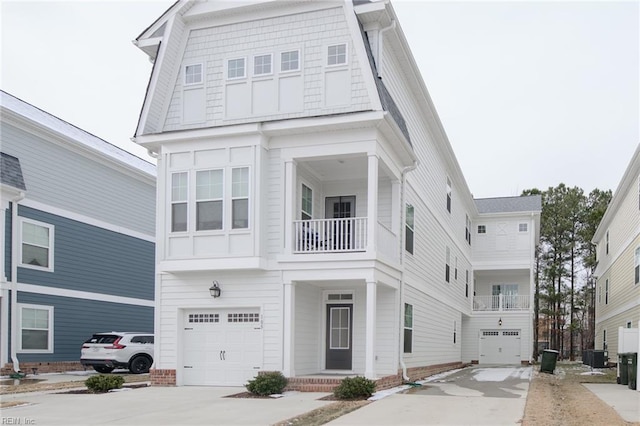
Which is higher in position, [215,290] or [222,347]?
[215,290]

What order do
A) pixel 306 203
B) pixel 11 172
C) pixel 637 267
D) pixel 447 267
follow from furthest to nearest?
pixel 447 267 → pixel 637 267 → pixel 11 172 → pixel 306 203

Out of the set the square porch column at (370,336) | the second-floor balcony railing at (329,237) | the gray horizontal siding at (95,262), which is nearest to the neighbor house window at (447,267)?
the second-floor balcony railing at (329,237)

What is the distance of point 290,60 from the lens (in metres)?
16.8

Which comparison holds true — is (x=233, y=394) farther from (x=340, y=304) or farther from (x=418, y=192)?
(x=418, y=192)

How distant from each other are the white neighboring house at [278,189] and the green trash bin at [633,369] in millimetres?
5603

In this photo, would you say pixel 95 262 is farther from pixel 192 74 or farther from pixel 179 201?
pixel 192 74

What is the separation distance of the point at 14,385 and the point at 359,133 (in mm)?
10702

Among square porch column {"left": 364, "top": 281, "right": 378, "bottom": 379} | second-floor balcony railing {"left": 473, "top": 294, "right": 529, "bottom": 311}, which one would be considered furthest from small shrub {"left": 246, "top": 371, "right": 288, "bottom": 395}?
second-floor balcony railing {"left": 473, "top": 294, "right": 529, "bottom": 311}

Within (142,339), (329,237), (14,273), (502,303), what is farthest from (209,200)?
(502,303)

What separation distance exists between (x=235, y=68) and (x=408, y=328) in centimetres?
847

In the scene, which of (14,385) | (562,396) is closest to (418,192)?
(562,396)

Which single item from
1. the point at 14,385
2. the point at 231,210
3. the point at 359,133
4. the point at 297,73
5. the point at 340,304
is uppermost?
the point at 297,73

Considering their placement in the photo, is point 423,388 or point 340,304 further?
point 340,304

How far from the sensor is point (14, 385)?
17.1 metres
